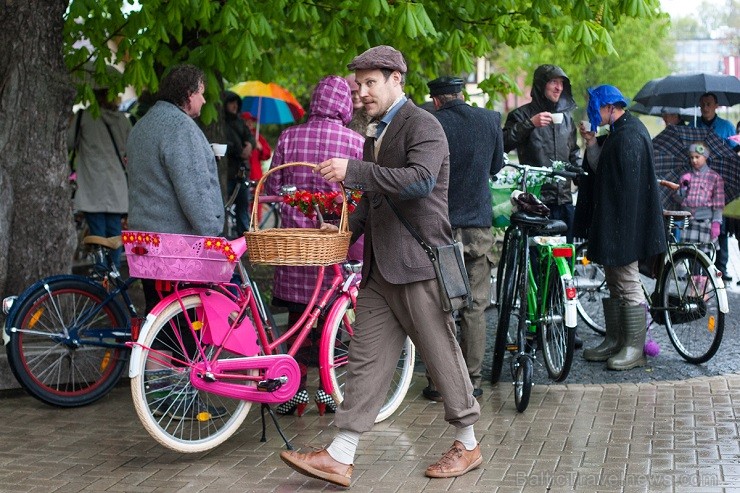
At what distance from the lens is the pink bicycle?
5855mm

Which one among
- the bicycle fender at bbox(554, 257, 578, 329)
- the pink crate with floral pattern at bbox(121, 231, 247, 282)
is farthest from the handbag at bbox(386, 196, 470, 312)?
the bicycle fender at bbox(554, 257, 578, 329)

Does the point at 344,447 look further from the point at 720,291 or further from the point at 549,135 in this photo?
the point at 549,135

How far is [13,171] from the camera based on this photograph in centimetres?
824

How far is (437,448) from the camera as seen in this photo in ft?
20.5

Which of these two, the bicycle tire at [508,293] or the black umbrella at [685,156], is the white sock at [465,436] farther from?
the black umbrella at [685,156]

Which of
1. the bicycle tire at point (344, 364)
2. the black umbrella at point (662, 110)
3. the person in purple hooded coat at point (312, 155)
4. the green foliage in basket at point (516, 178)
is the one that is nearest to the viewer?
the bicycle tire at point (344, 364)

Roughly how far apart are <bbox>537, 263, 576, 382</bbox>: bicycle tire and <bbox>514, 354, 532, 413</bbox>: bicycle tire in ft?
1.43

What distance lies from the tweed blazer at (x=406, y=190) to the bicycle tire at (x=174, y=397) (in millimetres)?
1037

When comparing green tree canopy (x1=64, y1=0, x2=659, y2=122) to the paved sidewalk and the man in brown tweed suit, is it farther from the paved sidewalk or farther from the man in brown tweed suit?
the paved sidewalk

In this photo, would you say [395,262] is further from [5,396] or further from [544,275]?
[5,396]

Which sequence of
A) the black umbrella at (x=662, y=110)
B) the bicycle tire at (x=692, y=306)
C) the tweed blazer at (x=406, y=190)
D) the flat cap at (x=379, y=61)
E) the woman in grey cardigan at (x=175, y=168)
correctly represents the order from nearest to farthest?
the tweed blazer at (x=406, y=190) → the flat cap at (x=379, y=61) → the woman in grey cardigan at (x=175, y=168) → the bicycle tire at (x=692, y=306) → the black umbrella at (x=662, y=110)

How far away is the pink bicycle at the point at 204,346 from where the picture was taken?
19.2ft

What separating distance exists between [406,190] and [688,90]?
28.8 ft

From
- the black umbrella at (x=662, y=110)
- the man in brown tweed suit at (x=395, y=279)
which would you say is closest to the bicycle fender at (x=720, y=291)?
the man in brown tweed suit at (x=395, y=279)
